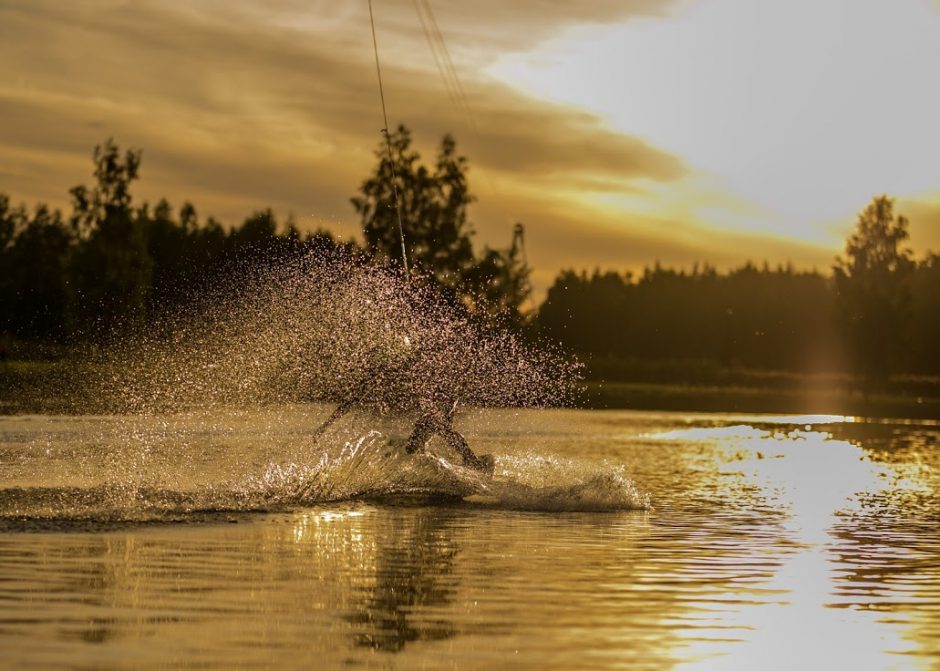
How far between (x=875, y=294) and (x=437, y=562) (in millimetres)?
133180

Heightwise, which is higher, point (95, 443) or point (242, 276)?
point (242, 276)

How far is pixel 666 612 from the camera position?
12188mm

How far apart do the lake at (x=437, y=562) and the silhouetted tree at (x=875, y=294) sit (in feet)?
371

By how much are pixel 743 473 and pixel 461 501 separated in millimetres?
12096

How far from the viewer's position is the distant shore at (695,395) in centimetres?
5391

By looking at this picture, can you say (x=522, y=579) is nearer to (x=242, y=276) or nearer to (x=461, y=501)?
(x=461, y=501)

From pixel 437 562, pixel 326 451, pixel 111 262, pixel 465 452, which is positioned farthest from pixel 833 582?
pixel 111 262

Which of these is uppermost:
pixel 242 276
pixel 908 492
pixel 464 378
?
pixel 242 276

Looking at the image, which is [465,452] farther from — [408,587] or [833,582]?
[408,587]

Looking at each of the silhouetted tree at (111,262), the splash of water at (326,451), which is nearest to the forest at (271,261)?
the silhouetted tree at (111,262)

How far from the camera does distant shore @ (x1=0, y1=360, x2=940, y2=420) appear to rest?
2122 inches

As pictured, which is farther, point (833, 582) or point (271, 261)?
point (271, 261)

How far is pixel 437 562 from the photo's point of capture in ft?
49.7

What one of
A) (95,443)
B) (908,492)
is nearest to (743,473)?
(908,492)
